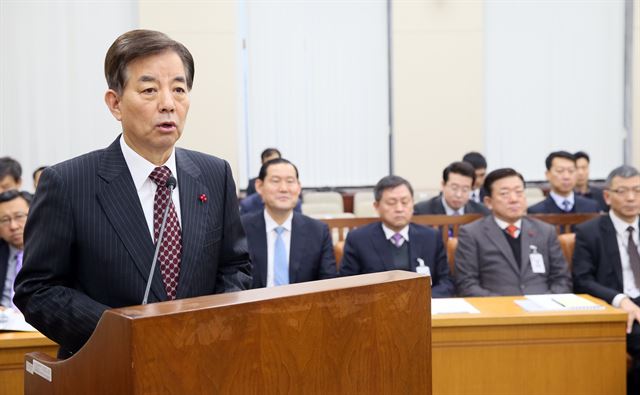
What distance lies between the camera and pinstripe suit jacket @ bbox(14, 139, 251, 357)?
132 cm

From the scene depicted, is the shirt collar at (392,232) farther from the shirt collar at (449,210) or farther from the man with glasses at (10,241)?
the man with glasses at (10,241)

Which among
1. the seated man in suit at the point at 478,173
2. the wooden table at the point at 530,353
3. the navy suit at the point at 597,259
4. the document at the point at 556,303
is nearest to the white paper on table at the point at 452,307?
the wooden table at the point at 530,353

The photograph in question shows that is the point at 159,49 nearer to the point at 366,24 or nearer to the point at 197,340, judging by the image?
the point at 197,340

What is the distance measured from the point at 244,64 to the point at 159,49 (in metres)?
6.52

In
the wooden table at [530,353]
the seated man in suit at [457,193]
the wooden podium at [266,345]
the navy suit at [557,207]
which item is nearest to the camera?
the wooden podium at [266,345]

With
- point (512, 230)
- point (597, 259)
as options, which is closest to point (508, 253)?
point (512, 230)

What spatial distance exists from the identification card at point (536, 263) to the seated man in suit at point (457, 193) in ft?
4.31

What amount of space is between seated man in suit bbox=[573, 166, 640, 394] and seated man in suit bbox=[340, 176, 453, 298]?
691 mm

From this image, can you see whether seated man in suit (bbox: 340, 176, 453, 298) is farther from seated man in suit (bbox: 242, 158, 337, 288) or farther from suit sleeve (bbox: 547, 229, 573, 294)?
suit sleeve (bbox: 547, 229, 573, 294)

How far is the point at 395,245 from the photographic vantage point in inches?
149

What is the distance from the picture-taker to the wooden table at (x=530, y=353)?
261 centimetres

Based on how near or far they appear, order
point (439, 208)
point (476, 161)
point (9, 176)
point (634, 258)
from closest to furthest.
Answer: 1. point (634, 258)
2. point (9, 176)
3. point (439, 208)
4. point (476, 161)

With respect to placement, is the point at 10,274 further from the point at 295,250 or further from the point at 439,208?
the point at 439,208

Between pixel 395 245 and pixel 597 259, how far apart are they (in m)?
1.03
